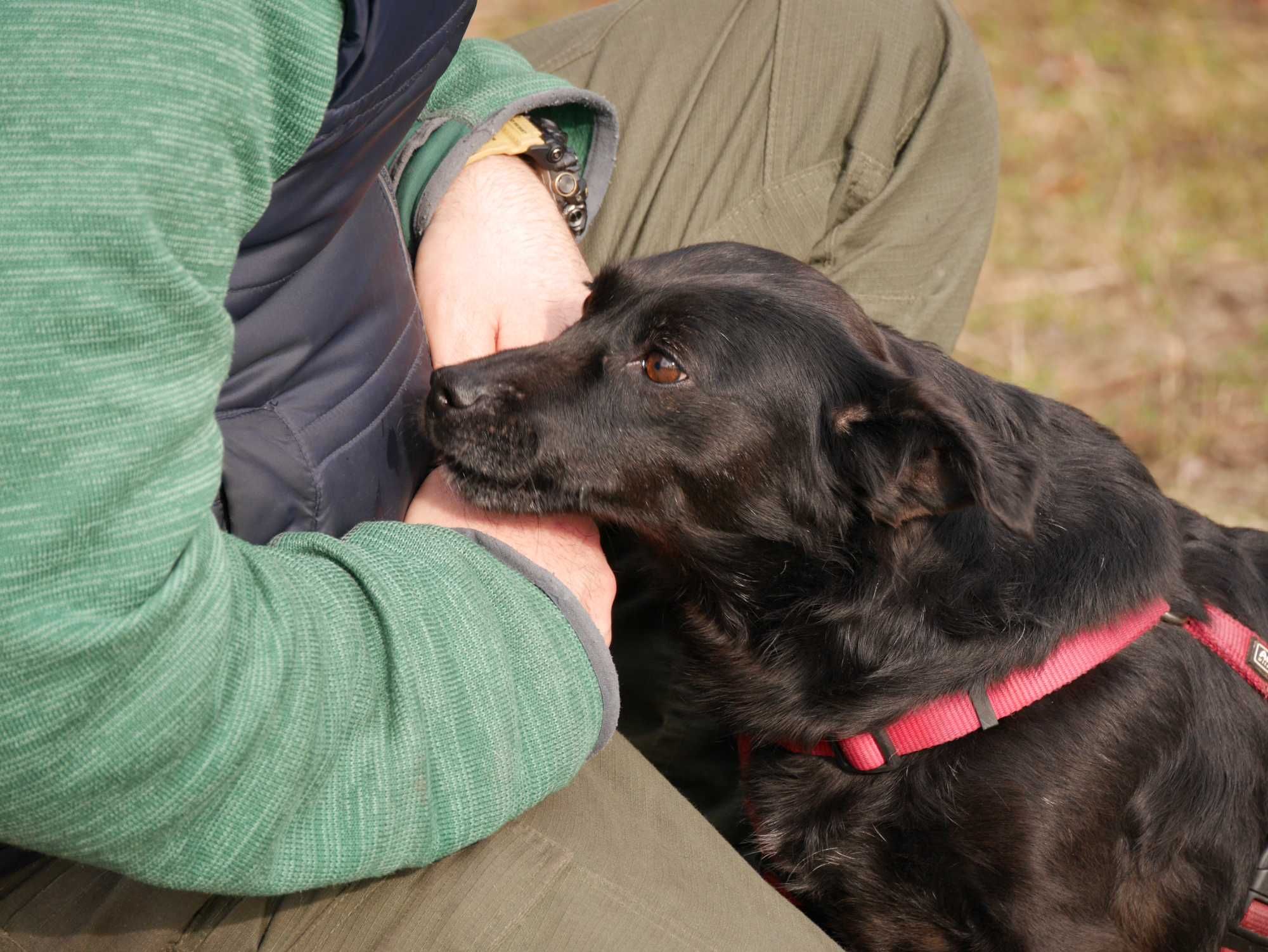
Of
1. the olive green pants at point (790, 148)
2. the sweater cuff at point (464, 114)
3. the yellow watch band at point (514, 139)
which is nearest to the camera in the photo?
the sweater cuff at point (464, 114)

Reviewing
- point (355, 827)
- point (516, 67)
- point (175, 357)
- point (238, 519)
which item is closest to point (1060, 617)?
point (355, 827)

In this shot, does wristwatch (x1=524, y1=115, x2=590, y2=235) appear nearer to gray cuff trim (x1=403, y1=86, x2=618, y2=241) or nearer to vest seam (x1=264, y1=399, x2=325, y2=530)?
gray cuff trim (x1=403, y1=86, x2=618, y2=241)

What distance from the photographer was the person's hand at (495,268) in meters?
2.51

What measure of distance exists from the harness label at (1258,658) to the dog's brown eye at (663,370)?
1.27 m

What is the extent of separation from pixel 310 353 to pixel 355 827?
764 millimetres

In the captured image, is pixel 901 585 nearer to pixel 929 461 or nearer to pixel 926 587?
pixel 926 587

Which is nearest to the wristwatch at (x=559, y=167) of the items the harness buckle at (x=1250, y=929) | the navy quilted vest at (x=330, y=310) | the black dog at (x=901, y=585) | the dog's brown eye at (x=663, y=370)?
the black dog at (x=901, y=585)

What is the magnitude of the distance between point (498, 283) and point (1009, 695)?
138cm

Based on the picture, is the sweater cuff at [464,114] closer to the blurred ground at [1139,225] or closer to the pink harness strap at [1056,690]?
the pink harness strap at [1056,690]

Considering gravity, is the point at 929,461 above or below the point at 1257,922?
above

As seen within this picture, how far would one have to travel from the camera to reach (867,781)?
231 centimetres

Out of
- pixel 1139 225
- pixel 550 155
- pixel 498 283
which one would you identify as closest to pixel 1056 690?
pixel 498 283

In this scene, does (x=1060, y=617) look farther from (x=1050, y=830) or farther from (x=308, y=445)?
(x=308, y=445)

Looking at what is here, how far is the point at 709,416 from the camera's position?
2.33 metres
